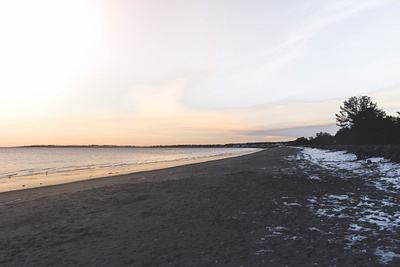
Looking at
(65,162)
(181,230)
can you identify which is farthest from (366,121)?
(65,162)

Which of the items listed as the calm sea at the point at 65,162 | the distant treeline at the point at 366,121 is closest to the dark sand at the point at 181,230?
the calm sea at the point at 65,162

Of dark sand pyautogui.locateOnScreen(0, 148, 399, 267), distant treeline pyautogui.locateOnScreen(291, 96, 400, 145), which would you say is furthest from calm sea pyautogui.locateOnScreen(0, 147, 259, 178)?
distant treeline pyautogui.locateOnScreen(291, 96, 400, 145)

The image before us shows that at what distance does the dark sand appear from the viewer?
19.0ft

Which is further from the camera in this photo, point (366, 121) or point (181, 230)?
point (366, 121)

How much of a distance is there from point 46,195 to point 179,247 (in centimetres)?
1361

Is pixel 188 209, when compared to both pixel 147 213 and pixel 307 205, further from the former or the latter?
pixel 307 205

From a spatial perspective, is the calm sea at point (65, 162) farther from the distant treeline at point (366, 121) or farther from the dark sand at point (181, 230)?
the distant treeline at point (366, 121)

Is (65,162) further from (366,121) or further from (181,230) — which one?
(366,121)

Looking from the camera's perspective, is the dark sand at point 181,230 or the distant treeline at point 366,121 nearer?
the dark sand at point 181,230

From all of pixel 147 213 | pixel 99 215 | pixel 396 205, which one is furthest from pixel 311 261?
pixel 99 215

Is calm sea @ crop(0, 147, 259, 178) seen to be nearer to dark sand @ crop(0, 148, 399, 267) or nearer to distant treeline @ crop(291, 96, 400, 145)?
dark sand @ crop(0, 148, 399, 267)

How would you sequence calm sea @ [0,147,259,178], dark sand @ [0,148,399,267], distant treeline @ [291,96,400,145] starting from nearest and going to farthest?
dark sand @ [0,148,399,267] → calm sea @ [0,147,259,178] → distant treeline @ [291,96,400,145]

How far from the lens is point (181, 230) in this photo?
801cm

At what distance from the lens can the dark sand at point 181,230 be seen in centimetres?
579
